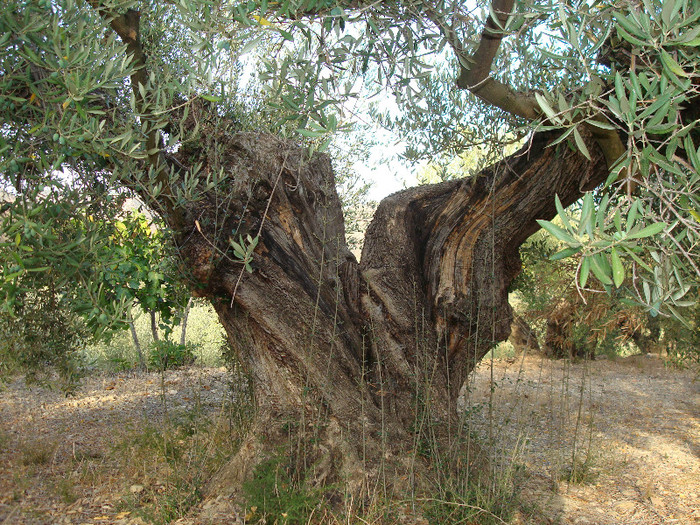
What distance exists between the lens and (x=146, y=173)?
373 centimetres

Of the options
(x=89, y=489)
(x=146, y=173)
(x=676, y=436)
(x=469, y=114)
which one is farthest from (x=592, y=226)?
(x=676, y=436)

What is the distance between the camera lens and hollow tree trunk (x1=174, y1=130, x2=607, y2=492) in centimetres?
405

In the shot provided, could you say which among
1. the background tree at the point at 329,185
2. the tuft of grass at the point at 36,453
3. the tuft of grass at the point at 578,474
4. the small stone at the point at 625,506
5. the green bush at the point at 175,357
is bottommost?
the small stone at the point at 625,506

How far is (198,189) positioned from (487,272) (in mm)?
2428

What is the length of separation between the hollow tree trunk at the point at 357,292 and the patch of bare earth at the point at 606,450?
2.05 feet

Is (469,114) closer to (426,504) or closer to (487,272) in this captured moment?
(487,272)

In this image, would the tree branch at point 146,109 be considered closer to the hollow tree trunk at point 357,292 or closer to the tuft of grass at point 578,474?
the hollow tree trunk at point 357,292

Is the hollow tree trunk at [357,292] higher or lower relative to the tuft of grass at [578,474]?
higher

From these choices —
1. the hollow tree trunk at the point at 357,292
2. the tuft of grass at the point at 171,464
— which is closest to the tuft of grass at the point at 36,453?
the tuft of grass at the point at 171,464

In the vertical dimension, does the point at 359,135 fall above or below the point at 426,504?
above

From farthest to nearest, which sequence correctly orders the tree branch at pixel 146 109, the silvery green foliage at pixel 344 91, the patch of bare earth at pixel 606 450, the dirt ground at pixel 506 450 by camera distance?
the patch of bare earth at pixel 606 450 < the dirt ground at pixel 506 450 < the tree branch at pixel 146 109 < the silvery green foliage at pixel 344 91

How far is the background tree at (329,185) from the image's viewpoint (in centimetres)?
291

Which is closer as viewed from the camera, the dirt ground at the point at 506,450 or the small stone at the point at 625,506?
the dirt ground at the point at 506,450

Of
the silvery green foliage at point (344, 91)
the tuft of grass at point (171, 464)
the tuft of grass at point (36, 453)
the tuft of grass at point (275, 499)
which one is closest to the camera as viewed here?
the silvery green foliage at point (344, 91)
